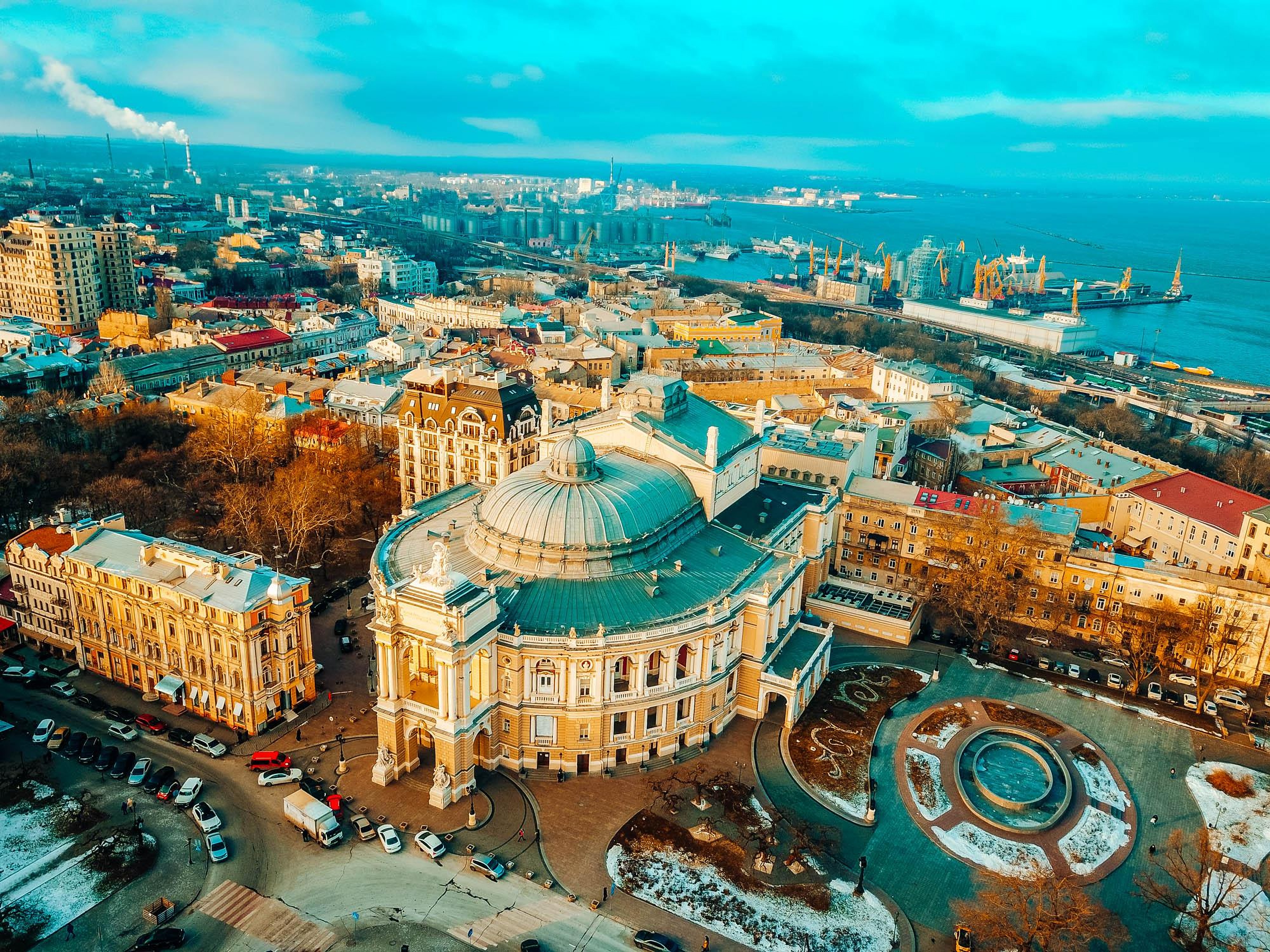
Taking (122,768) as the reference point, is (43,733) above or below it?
above

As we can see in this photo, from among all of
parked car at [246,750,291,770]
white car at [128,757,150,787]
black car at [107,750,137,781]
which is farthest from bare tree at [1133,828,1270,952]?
black car at [107,750,137,781]

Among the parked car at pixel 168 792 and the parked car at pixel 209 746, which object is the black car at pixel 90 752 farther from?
the parked car at pixel 168 792

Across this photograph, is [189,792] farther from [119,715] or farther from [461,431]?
[461,431]

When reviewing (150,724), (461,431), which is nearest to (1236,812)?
(150,724)

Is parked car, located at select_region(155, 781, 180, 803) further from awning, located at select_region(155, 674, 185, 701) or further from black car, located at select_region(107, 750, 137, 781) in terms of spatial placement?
awning, located at select_region(155, 674, 185, 701)

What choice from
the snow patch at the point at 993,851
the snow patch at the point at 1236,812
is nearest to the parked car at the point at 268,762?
the snow patch at the point at 993,851

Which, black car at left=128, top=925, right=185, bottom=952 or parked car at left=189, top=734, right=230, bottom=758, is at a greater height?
parked car at left=189, top=734, right=230, bottom=758
